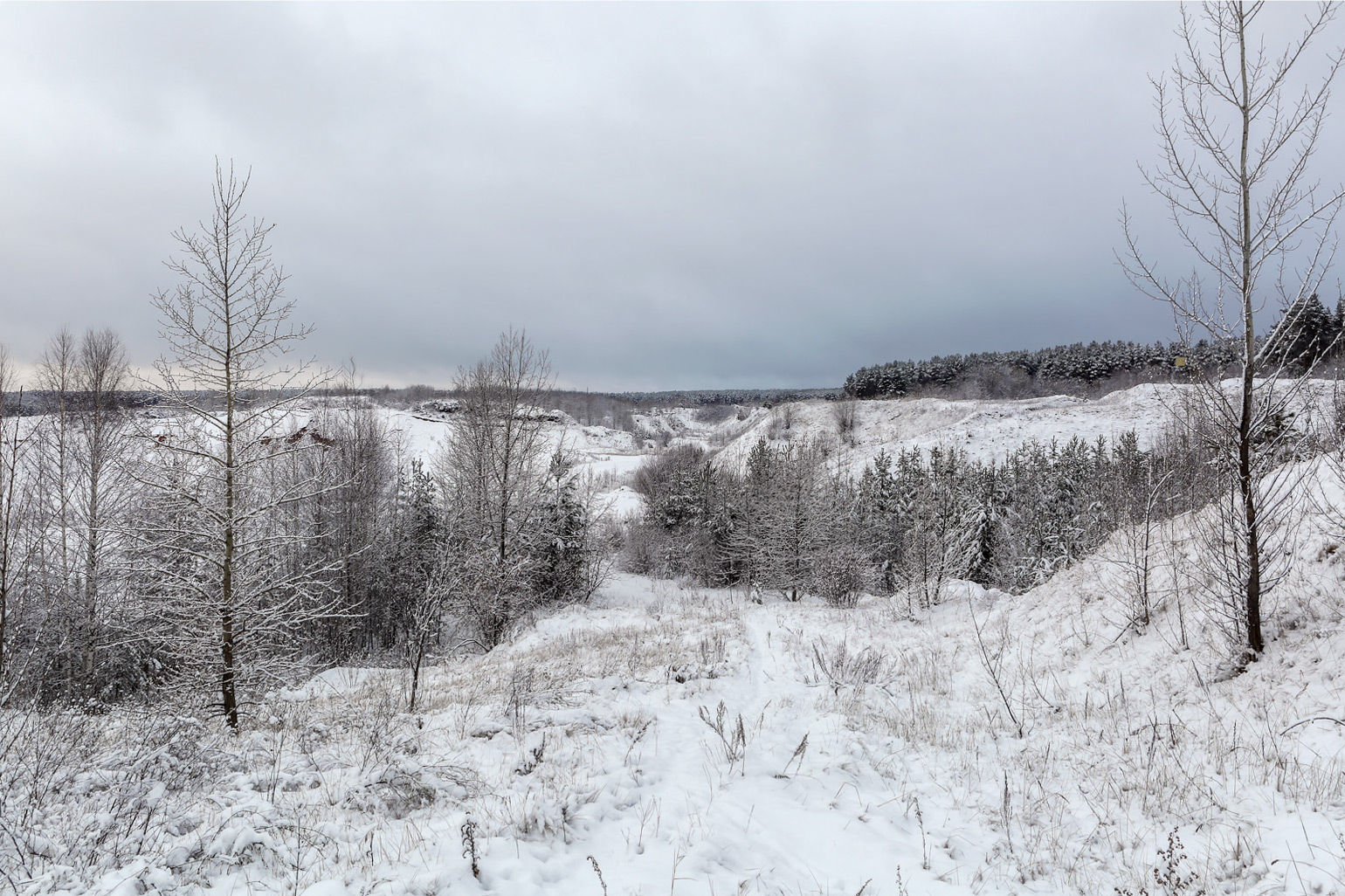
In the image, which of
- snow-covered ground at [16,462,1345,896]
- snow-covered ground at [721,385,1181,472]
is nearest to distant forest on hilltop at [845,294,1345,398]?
snow-covered ground at [721,385,1181,472]

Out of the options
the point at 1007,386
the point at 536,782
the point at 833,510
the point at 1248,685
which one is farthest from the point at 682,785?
the point at 1007,386

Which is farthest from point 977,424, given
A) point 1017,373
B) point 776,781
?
point 776,781

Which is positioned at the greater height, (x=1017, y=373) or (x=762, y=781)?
(x=1017, y=373)

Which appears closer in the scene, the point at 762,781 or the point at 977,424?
the point at 762,781

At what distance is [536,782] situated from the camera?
4824 mm

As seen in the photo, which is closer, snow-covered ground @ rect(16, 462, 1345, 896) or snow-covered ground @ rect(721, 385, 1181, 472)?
snow-covered ground @ rect(16, 462, 1345, 896)

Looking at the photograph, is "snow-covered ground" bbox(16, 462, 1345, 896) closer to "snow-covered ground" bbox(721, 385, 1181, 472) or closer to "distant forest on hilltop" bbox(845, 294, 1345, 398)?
"snow-covered ground" bbox(721, 385, 1181, 472)

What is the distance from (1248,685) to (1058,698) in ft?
6.57

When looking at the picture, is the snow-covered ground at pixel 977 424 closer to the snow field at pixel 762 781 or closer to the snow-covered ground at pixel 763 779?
the snow-covered ground at pixel 763 779

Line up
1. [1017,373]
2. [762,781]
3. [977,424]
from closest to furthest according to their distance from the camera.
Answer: [762,781] < [977,424] < [1017,373]

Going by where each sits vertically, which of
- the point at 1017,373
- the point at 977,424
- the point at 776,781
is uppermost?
the point at 1017,373

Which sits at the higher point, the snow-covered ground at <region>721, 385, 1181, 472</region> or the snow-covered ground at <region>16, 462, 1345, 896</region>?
the snow-covered ground at <region>721, 385, 1181, 472</region>

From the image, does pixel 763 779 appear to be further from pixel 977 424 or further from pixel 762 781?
pixel 977 424

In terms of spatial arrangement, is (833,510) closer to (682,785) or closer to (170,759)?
(682,785)
